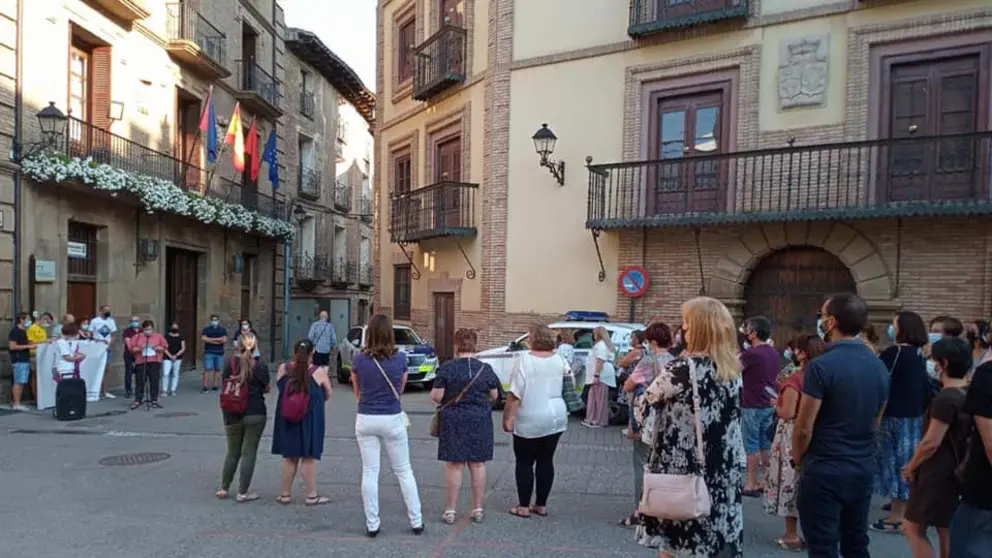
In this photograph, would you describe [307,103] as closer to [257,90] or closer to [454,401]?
[257,90]

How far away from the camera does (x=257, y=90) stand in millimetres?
22828

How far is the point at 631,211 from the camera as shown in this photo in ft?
47.0

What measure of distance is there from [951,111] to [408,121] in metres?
13.4

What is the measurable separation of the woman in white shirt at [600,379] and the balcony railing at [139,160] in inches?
422

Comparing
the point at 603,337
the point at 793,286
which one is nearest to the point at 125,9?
the point at 603,337

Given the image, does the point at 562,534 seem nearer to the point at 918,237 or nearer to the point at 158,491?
the point at 158,491

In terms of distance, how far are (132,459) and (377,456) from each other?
4.55 meters

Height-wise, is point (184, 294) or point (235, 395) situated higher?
point (184, 294)

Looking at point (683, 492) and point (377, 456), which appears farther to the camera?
point (377, 456)

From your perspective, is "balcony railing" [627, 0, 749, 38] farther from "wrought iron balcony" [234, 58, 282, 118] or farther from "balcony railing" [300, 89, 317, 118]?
"balcony railing" [300, 89, 317, 118]

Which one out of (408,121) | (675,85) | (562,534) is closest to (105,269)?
(408,121)

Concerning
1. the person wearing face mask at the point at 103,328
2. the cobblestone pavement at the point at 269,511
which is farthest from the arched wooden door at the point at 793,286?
the person wearing face mask at the point at 103,328

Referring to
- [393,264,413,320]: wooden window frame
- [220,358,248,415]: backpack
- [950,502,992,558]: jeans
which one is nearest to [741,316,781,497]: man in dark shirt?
[950,502,992,558]: jeans

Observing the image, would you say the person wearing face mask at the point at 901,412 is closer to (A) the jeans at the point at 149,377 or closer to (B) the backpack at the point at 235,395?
(B) the backpack at the point at 235,395
